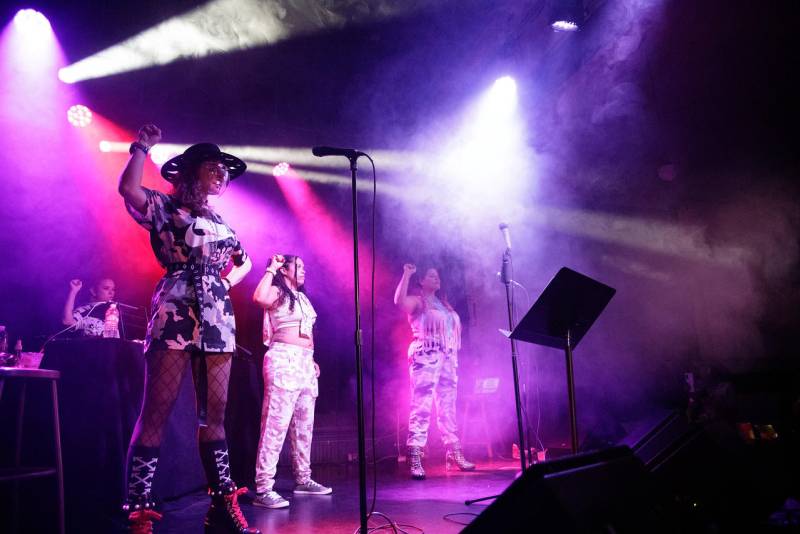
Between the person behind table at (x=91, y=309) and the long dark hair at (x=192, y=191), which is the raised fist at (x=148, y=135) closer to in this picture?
the long dark hair at (x=192, y=191)

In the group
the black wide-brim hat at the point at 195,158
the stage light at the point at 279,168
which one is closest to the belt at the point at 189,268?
the black wide-brim hat at the point at 195,158

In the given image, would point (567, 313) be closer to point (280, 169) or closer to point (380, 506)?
point (380, 506)

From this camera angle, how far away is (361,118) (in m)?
8.56

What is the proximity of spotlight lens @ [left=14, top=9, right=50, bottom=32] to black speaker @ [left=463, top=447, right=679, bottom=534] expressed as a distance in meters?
8.27

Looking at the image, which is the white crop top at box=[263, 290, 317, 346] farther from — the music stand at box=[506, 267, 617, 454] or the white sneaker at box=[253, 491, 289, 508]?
the music stand at box=[506, 267, 617, 454]

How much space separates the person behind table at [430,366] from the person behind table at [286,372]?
1.23m

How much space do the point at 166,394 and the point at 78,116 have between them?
6303mm

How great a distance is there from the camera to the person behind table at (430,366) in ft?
18.1

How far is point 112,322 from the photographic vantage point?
244 inches

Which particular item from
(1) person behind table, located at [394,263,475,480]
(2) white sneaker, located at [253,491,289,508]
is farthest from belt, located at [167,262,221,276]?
(1) person behind table, located at [394,263,475,480]

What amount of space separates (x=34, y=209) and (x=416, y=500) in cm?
661

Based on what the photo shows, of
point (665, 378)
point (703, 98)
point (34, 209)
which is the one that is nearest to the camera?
point (703, 98)

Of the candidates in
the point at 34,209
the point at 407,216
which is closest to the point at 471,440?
the point at 407,216

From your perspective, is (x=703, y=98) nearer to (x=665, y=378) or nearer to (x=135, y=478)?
(x=665, y=378)
